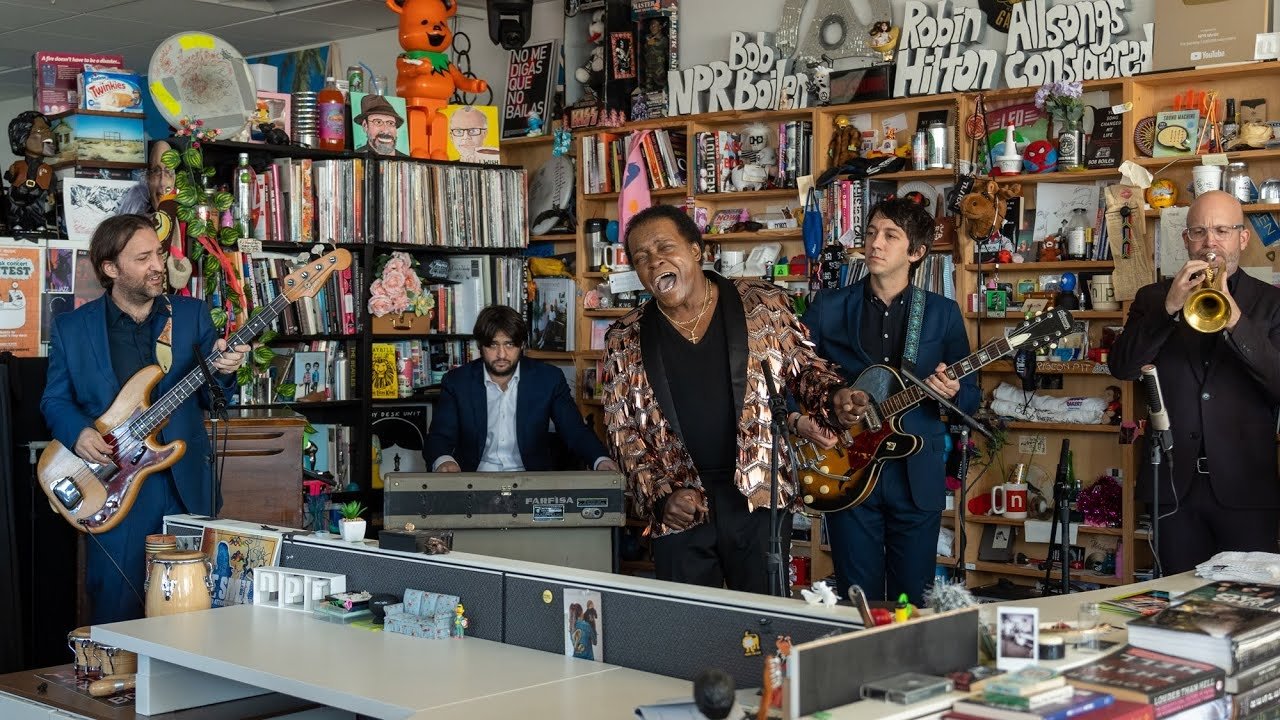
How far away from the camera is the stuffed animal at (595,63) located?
24.0ft

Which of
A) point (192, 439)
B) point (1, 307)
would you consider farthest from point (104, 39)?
point (192, 439)

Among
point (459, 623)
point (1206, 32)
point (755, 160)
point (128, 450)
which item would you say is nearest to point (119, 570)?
point (128, 450)

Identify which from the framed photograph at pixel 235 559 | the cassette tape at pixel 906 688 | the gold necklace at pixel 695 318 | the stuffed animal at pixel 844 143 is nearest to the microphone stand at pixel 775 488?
the gold necklace at pixel 695 318

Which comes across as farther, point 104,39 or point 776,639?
point 104,39

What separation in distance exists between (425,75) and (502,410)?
78.0 inches

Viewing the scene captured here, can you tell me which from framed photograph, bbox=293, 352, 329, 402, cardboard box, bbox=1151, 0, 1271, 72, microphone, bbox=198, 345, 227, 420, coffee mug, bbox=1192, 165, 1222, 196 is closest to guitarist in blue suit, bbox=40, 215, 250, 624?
microphone, bbox=198, 345, 227, 420

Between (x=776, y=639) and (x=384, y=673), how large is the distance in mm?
782

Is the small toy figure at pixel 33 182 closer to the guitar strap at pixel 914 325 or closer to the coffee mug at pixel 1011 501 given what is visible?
the guitar strap at pixel 914 325

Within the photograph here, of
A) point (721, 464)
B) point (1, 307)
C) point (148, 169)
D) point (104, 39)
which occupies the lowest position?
point (721, 464)

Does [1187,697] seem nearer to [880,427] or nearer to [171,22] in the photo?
[880,427]

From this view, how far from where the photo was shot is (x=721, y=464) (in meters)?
3.77

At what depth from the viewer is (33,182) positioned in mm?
5719

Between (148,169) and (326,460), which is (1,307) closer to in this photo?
(148,169)

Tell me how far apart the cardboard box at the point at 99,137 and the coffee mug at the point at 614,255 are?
95.0 inches
